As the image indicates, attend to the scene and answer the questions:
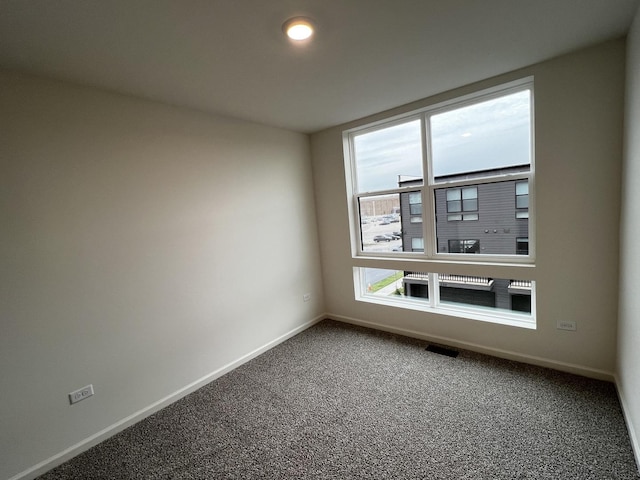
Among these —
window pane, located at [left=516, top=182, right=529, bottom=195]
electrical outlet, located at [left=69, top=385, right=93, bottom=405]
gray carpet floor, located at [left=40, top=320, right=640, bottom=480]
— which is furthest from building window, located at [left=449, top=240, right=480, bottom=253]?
electrical outlet, located at [left=69, top=385, right=93, bottom=405]

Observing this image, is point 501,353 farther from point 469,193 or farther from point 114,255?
point 114,255

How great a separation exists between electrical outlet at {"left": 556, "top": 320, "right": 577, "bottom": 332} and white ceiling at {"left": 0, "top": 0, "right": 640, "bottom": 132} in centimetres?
216

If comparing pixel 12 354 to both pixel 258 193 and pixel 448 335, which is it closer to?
pixel 258 193

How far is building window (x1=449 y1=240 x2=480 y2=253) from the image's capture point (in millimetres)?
2984

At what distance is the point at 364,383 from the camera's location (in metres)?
2.60

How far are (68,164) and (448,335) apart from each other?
12.3 ft

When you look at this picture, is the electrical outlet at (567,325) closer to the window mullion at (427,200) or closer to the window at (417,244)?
the window mullion at (427,200)

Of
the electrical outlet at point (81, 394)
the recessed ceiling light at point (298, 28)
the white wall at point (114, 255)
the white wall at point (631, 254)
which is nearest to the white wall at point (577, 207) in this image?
the white wall at point (631, 254)

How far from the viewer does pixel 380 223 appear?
3719 millimetres

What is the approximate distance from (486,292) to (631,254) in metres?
1.28

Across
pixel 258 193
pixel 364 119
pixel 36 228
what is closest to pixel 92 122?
pixel 36 228

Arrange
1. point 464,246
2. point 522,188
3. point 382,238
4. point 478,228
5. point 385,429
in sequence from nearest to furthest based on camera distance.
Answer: point 385,429, point 522,188, point 478,228, point 464,246, point 382,238

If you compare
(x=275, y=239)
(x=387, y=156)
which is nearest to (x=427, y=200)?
(x=387, y=156)

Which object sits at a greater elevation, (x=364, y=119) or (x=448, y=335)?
(x=364, y=119)
